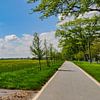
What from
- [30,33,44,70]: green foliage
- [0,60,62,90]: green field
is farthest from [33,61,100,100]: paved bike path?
[30,33,44,70]: green foliage

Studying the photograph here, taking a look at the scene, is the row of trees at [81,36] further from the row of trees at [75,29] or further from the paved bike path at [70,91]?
the paved bike path at [70,91]

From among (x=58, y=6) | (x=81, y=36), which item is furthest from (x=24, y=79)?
(x=81, y=36)

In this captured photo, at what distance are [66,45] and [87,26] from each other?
67.5 ft

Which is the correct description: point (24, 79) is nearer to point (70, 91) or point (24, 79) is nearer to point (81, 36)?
point (70, 91)

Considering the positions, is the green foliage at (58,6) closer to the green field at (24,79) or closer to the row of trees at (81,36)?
the green field at (24,79)

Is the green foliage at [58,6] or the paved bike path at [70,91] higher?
the green foliage at [58,6]

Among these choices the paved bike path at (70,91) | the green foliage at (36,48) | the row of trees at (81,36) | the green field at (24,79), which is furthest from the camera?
the row of trees at (81,36)

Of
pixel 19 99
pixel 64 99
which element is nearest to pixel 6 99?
pixel 19 99

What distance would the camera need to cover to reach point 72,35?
10900 centimetres

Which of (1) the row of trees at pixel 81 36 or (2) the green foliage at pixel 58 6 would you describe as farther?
(1) the row of trees at pixel 81 36

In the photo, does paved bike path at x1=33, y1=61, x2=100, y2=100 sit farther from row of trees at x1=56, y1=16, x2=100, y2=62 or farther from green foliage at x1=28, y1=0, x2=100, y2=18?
row of trees at x1=56, y1=16, x2=100, y2=62

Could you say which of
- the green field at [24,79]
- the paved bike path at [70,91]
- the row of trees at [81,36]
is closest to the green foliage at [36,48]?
the green field at [24,79]

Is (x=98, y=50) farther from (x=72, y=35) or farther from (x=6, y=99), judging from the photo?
(x=6, y=99)

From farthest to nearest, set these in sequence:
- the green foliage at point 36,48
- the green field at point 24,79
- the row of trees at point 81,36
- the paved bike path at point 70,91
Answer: the row of trees at point 81,36, the green foliage at point 36,48, the green field at point 24,79, the paved bike path at point 70,91
